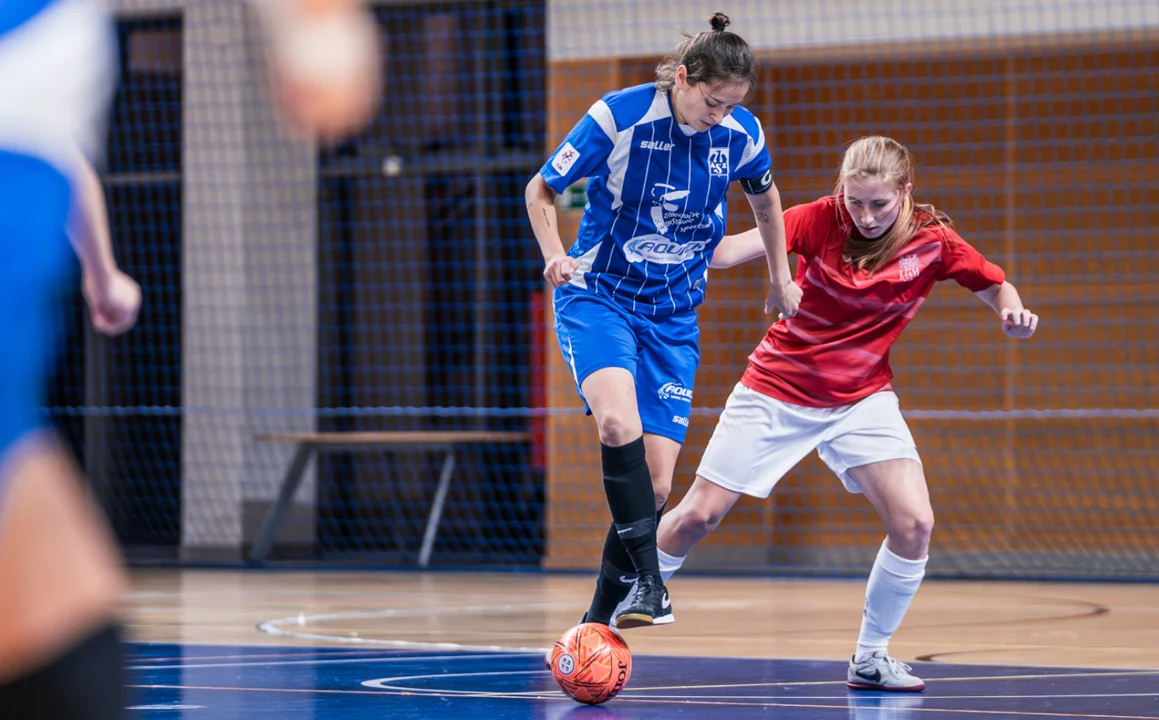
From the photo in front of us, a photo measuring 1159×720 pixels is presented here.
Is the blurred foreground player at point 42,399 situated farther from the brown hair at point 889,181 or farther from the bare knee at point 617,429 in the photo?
the brown hair at point 889,181

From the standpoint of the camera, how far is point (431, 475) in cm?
1066

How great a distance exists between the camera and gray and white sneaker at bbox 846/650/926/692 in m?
4.20

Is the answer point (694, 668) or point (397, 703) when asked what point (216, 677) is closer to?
point (397, 703)

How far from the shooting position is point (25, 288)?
1.18 m

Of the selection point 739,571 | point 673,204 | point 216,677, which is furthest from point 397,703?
point 739,571

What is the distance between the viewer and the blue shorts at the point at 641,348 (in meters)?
4.11

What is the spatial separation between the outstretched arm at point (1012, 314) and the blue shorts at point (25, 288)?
10.5ft

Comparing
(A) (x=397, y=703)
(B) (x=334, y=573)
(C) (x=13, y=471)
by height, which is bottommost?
(B) (x=334, y=573)

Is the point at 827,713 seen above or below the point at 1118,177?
below

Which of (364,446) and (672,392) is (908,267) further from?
(364,446)

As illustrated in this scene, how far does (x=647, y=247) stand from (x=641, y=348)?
0.26 m

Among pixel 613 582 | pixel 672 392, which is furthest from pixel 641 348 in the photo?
pixel 613 582

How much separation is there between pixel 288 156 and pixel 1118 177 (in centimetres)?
497

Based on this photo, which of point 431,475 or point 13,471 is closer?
point 13,471
